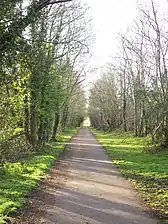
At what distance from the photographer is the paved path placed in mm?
9289

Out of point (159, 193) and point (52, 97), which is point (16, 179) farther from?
point (52, 97)

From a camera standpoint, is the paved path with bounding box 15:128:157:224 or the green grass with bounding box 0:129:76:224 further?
the green grass with bounding box 0:129:76:224

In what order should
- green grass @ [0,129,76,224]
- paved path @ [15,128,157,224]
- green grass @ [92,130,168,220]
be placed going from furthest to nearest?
green grass @ [92,130,168,220] < green grass @ [0,129,76,224] < paved path @ [15,128,157,224]

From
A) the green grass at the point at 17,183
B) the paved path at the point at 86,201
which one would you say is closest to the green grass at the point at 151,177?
the paved path at the point at 86,201

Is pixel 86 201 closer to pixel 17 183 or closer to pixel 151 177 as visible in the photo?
pixel 17 183

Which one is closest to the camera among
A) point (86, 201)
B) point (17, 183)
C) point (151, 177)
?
point (86, 201)

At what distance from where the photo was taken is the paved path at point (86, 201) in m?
9.29

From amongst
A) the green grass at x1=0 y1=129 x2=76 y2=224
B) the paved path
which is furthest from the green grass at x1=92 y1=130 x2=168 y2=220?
the green grass at x1=0 y1=129 x2=76 y2=224

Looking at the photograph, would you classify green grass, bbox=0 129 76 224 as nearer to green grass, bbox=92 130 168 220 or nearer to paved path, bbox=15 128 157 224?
paved path, bbox=15 128 157 224

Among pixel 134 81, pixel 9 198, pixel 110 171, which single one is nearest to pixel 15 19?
pixel 9 198

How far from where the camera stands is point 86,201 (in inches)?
443

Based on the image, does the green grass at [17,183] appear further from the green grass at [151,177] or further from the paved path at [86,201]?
the green grass at [151,177]

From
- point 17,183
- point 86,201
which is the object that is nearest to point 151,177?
point 86,201

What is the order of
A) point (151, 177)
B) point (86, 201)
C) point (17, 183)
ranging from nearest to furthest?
1. point (86, 201)
2. point (17, 183)
3. point (151, 177)
